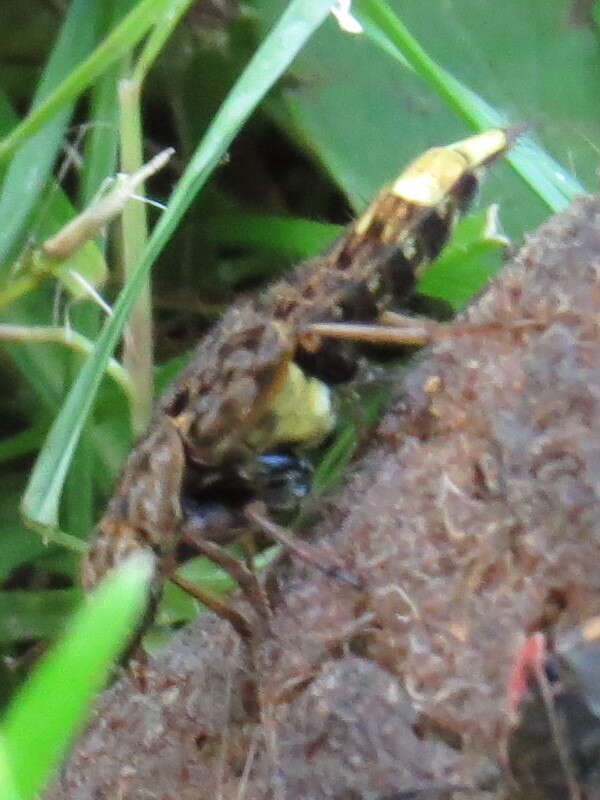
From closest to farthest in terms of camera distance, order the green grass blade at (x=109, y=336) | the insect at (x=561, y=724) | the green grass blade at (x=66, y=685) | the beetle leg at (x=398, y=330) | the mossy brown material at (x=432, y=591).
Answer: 1. the green grass blade at (x=66, y=685)
2. the insect at (x=561, y=724)
3. the mossy brown material at (x=432, y=591)
4. the beetle leg at (x=398, y=330)
5. the green grass blade at (x=109, y=336)

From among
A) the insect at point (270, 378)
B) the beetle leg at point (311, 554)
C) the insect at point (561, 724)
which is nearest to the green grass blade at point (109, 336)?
the insect at point (270, 378)

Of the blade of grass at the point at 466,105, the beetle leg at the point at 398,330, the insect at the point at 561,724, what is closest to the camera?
the insect at the point at 561,724

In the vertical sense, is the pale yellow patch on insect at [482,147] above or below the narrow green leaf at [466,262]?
above

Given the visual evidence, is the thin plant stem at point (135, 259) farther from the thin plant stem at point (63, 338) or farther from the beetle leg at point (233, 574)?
the beetle leg at point (233, 574)

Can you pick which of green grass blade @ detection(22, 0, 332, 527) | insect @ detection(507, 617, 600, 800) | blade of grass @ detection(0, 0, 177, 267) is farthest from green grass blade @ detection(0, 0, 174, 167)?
insect @ detection(507, 617, 600, 800)

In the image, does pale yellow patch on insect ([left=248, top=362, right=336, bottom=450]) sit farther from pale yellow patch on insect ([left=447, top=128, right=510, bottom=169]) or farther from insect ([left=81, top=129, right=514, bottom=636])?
pale yellow patch on insect ([left=447, top=128, right=510, bottom=169])

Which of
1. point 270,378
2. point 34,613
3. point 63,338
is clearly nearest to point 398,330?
point 270,378

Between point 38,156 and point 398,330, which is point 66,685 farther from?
point 38,156

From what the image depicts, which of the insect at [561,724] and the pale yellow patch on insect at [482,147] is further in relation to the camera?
the pale yellow patch on insect at [482,147]
